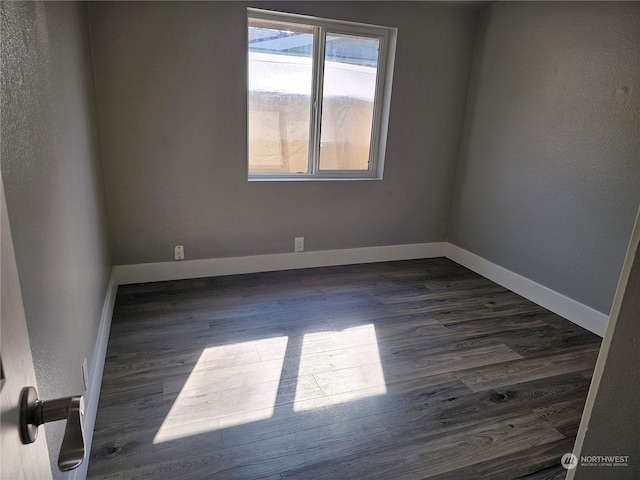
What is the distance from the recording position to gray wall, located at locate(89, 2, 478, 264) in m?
2.84

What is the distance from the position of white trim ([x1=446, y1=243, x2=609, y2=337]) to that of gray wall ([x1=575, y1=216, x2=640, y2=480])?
2.24m

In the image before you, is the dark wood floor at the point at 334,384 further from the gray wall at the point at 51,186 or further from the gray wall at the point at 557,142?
the gray wall at the point at 557,142

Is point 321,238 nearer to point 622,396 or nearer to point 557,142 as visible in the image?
point 557,142

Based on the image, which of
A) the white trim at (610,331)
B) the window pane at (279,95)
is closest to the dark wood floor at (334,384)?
the white trim at (610,331)

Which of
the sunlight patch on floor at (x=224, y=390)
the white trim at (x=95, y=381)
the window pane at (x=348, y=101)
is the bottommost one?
the sunlight patch on floor at (x=224, y=390)

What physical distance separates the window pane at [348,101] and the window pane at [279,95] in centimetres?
19

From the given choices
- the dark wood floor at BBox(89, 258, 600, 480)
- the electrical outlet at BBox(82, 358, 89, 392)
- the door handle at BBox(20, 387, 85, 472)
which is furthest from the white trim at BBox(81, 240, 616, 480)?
the door handle at BBox(20, 387, 85, 472)

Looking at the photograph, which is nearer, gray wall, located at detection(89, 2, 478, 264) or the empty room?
the empty room

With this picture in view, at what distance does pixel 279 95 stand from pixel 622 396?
3.12 metres

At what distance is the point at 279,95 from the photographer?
10.9 feet

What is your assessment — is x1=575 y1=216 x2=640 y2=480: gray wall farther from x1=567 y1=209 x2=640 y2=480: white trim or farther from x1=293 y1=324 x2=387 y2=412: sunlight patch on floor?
x1=293 y1=324 x2=387 y2=412: sunlight patch on floor

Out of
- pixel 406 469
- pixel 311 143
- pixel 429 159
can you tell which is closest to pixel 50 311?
pixel 406 469

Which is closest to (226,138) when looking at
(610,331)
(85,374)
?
(85,374)

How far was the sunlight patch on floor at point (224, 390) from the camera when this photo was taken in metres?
1.81
